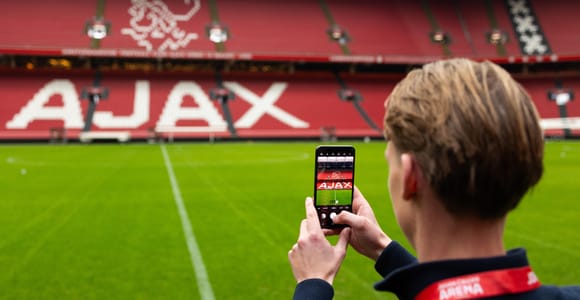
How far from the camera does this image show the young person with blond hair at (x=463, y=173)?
3.34 ft

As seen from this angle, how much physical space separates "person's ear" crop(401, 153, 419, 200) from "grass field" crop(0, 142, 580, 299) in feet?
1.14

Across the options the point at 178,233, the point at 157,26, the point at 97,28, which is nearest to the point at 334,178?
→ the point at 178,233

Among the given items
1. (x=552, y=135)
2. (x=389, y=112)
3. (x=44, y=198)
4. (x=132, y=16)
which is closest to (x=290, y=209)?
(x=44, y=198)

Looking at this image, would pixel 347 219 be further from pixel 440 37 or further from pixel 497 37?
pixel 497 37

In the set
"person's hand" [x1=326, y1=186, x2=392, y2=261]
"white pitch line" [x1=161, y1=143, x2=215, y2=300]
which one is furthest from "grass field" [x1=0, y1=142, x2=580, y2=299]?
"person's hand" [x1=326, y1=186, x2=392, y2=261]

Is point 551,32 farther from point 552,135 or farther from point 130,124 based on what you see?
point 130,124

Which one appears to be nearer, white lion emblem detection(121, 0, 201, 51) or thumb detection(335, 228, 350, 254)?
thumb detection(335, 228, 350, 254)

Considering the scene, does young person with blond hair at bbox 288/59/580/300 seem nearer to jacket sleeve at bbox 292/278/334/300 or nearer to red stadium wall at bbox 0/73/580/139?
jacket sleeve at bbox 292/278/334/300

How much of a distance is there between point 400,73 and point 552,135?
12340 millimetres

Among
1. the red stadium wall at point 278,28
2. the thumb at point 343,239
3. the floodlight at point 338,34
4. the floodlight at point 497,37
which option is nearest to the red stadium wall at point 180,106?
the red stadium wall at point 278,28

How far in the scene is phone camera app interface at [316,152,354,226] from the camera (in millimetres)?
1645

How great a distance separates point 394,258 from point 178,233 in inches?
221

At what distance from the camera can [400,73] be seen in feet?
134

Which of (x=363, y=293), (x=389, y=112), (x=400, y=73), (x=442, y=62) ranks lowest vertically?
(x=363, y=293)
